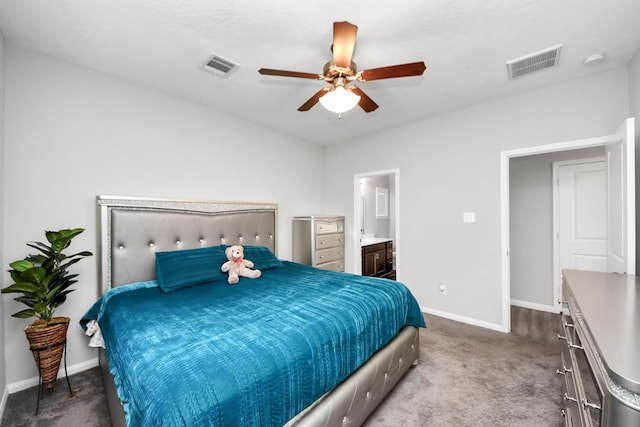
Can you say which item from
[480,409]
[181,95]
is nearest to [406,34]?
[181,95]

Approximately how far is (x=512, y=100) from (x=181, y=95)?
11.9 ft

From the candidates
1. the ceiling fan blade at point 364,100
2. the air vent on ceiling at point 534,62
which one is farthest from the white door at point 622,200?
the ceiling fan blade at point 364,100

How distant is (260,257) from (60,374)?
6.14ft

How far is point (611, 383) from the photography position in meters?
0.72

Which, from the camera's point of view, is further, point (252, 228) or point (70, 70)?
point (252, 228)

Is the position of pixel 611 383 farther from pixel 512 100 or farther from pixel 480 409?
pixel 512 100

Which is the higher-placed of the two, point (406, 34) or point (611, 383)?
point (406, 34)

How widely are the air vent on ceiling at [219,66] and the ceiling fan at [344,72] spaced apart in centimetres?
66

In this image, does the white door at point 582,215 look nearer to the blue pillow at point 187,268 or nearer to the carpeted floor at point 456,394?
the carpeted floor at point 456,394

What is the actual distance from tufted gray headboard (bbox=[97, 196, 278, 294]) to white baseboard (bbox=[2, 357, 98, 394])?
26.3 inches

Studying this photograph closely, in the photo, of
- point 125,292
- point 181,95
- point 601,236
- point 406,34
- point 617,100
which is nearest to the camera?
point 406,34

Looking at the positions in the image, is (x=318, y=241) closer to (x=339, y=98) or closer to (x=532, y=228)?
(x=339, y=98)

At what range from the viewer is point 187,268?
230 cm

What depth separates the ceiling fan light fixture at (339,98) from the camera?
184 cm
